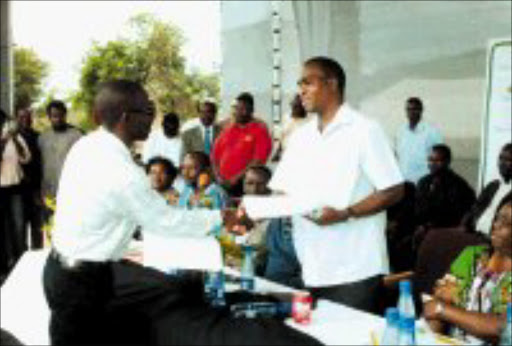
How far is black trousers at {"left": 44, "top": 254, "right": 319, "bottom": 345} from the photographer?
221cm

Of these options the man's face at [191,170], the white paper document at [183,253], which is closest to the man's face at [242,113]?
the man's face at [191,170]

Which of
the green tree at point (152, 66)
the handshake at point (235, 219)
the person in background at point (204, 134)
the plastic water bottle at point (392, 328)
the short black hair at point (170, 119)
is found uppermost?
the green tree at point (152, 66)

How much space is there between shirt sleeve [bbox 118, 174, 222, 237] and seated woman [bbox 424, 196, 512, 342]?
2.61 feet

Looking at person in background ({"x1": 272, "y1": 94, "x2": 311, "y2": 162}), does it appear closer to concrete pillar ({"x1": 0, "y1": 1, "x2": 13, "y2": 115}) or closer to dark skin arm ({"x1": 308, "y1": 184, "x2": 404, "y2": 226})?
dark skin arm ({"x1": 308, "y1": 184, "x2": 404, "y2": 226})

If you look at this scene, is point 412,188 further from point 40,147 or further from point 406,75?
point 40,147

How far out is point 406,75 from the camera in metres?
6.78

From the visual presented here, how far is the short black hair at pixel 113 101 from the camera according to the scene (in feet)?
7.55

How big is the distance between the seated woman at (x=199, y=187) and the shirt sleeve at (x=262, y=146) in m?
1.02

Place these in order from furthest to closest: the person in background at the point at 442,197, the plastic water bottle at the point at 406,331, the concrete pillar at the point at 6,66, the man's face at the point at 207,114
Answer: the concrete pillar at the point at 6,66
the man's face at the point at 207,114
the person in background at the point at 442,197
the plastic water bottle at the point at 406,331

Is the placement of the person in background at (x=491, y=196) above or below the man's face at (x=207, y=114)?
below

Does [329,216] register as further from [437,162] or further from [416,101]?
[416,101]

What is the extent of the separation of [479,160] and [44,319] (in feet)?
13.2

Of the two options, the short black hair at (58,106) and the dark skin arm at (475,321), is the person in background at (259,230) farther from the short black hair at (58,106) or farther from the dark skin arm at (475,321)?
the short black hair at (58,106)

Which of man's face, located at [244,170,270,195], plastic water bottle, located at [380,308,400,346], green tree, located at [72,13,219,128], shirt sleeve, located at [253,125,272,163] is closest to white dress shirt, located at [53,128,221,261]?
plastic water bottle, located at [380,308,400,346]
